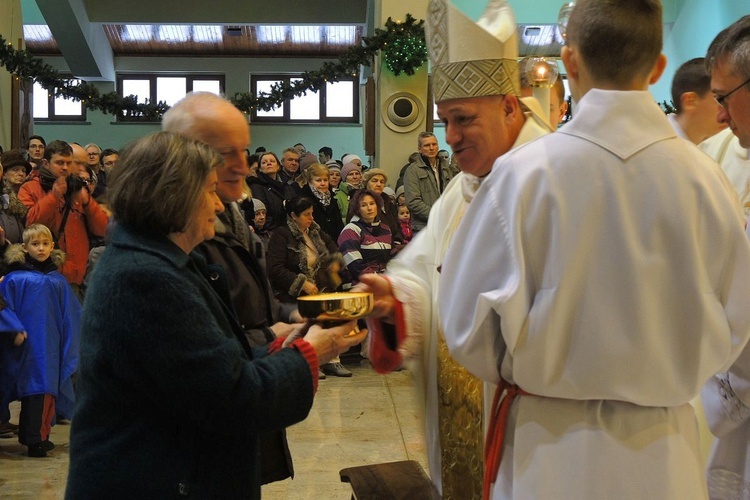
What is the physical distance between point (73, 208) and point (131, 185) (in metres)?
4.06

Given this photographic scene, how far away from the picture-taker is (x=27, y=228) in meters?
5.01

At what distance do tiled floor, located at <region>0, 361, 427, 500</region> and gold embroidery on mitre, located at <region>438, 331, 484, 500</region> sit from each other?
6.29 ft

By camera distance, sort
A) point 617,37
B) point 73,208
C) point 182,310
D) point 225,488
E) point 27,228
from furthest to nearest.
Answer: point 73,208 < point 27,228 < point 225,488 < point 182,310 < point 617,37

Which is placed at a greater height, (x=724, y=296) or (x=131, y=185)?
(x=131, y=185)

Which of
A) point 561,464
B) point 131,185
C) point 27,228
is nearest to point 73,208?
point 27,228

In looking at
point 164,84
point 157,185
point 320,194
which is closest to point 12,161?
point 320,194

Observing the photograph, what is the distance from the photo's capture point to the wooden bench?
2.79m

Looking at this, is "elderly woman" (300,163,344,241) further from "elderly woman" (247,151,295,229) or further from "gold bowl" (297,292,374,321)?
"gold bowl" (297,292,374,321)

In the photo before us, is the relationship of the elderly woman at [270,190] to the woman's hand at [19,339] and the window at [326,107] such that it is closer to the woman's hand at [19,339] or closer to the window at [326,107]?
the woman's hand at [19,339]

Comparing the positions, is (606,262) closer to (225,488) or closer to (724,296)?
(724,296)

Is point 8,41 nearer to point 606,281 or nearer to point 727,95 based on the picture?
point 727,95

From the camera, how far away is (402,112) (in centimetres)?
994

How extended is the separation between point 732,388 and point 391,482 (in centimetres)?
139

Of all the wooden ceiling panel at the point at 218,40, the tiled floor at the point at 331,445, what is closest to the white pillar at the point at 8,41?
the wooden ceiling panel at the point at 218,40
